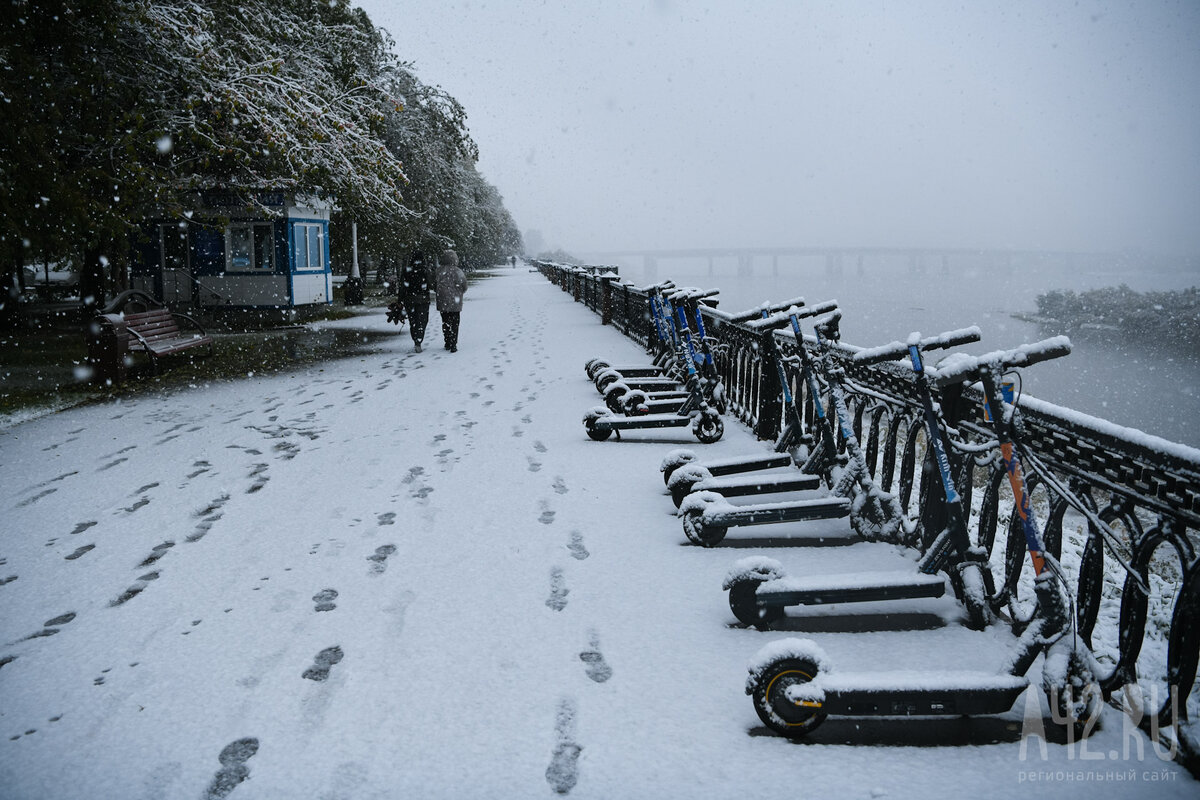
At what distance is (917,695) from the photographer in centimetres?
280

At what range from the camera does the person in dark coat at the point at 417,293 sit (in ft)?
47.1

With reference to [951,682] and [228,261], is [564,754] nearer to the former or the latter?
[951,682]

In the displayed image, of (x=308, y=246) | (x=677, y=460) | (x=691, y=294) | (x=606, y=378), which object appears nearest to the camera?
(x=677, y=460)

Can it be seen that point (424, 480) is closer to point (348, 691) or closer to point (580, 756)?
point (348, 691)

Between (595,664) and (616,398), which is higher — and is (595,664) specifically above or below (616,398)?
below

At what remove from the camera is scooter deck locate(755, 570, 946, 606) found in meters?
3.60

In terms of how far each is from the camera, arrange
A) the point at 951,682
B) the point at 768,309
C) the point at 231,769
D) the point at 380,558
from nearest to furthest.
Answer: the point at 231,769
the point at 951,682
the point at 380,558
the point at 768,309

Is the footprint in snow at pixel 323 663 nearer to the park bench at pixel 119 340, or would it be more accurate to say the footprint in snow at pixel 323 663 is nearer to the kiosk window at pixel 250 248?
the park bench at pixel 119 340

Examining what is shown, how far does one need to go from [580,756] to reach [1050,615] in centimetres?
173

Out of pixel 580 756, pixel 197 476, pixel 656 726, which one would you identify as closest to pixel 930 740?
pixel 656 726

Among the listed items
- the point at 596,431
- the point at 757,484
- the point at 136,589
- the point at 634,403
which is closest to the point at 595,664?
the point at 757,484

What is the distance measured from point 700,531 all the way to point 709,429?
9.11 feet

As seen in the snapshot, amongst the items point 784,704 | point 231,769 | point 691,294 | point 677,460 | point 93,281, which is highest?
point 93,281

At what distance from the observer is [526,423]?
8.43m
